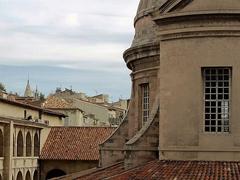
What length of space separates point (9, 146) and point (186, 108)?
28.4 metres

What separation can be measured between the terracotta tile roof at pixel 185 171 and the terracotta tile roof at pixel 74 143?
32779 millimetres

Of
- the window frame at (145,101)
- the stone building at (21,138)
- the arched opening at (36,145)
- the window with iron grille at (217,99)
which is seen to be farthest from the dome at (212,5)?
the arched opening at (36,145)

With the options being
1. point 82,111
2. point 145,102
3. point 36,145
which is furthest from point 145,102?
point 82,111

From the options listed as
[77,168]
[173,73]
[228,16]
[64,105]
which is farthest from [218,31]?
[64,105]

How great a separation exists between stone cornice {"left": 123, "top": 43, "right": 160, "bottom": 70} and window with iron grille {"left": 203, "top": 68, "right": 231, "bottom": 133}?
5872 millimetres

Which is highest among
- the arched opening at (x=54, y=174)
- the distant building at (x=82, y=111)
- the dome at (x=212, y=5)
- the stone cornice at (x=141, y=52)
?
the dome at (x=212, y=5)

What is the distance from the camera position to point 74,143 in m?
55.9

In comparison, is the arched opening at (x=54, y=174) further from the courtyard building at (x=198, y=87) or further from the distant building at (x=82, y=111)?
the courtyard building at (x=198, y=87)

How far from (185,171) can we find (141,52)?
9881mm

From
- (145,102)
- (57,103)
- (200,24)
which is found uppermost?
(200,24)

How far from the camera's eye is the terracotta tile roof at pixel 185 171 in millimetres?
19047

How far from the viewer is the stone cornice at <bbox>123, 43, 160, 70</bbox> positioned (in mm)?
27803

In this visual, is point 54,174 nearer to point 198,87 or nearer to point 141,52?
point 141,52

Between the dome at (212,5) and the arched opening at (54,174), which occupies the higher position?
the dome at (212,5)
